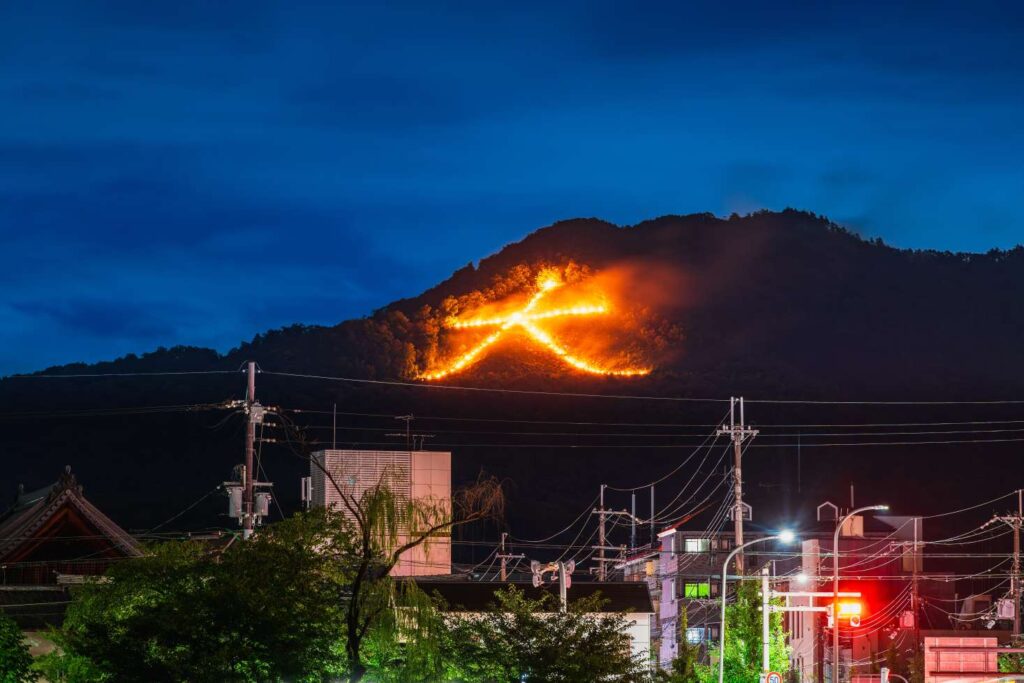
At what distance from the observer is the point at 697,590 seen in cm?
10100

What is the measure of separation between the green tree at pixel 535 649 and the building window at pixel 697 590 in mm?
63971

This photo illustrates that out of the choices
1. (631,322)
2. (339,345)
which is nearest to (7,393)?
(339,345)

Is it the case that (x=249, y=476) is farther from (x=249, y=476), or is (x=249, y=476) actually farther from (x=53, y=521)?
(x=53, y=521)

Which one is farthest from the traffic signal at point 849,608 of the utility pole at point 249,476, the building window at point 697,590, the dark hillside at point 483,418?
the dark hillside at point 483,418

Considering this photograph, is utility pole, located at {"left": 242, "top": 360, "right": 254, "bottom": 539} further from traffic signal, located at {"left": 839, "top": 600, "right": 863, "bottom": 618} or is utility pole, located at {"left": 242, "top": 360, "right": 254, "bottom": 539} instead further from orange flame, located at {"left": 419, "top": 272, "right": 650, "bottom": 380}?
orange flame, located at {"left": 419, "top": 272, "right": 650, "bottom": 380}

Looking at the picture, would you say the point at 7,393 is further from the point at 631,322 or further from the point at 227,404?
the point at 227,404

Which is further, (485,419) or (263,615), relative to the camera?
(485,419)

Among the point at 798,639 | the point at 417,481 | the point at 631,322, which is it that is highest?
the point at 631,322

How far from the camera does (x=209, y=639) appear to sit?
110 ft

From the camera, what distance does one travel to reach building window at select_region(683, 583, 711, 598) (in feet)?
333

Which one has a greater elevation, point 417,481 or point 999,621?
point 417,481

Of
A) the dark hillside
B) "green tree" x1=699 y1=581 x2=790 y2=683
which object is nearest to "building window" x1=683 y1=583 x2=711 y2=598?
"green tree" x1=699 y1=581 x2=790 y2=683

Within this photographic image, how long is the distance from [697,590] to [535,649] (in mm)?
65073

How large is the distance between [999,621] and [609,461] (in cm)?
7105
